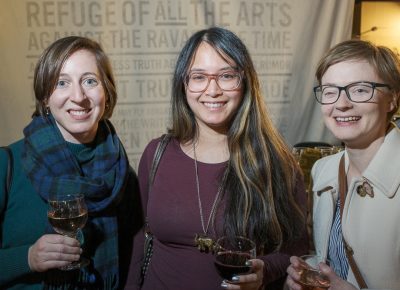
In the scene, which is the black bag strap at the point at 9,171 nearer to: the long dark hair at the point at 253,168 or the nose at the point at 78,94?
the nose at the point at 78,94

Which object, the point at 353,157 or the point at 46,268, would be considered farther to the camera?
the point at 353,157

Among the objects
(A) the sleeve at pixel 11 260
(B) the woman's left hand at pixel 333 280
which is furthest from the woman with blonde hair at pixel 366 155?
(A) the sleeve at pixel 11 260

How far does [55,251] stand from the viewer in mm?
1387

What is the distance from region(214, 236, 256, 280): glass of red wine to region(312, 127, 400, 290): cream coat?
452 mm

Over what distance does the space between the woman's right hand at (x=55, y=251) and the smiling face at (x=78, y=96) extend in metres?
0.42

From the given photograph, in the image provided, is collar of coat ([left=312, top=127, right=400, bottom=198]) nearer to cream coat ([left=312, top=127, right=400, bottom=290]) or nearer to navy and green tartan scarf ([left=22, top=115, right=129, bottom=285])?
cream coat ([left=312, top=127, right=400, bottom=290])

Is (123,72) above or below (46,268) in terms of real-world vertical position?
above

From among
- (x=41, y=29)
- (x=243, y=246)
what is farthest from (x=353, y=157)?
(x=41, y=29)

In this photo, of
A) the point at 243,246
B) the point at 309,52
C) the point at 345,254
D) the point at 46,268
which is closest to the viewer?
the point at 243,246

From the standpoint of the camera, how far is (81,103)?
1562 millimetres

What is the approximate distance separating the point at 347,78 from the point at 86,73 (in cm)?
97

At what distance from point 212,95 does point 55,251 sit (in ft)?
2.56

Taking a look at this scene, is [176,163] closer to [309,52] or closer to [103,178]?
[103,178]

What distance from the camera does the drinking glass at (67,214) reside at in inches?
55.5
